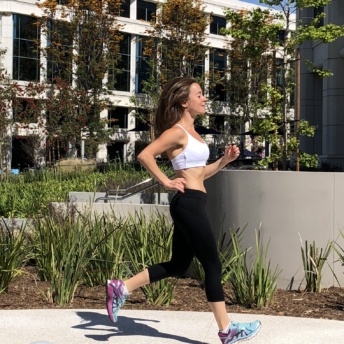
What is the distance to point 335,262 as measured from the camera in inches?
277

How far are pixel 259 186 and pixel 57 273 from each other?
7.35ft

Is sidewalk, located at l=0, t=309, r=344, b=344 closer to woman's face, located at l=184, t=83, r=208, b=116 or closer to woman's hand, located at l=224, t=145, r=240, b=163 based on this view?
woman's hand, located at l=224, t=145, r=240, b=163

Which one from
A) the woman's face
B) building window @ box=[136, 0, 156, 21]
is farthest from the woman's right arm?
building window @ box=[136, 0, 156, 21]

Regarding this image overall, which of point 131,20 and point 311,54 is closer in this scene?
point 311,54

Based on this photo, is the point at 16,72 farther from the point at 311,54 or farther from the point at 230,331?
the point at 230,331

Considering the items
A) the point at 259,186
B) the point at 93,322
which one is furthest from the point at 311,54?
the point at 93,322

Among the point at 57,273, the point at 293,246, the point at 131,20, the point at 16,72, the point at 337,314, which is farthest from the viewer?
the point at 131,20

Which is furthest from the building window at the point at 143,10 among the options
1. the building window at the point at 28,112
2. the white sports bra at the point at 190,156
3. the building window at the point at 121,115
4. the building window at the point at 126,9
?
the white sports bra at the point at 190,156

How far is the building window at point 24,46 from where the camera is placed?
161 feet

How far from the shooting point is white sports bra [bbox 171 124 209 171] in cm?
482

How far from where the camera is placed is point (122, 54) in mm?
54281

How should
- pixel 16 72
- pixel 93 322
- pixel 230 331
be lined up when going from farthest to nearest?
pixel 16 72
pixel 93 322
pixel 230 331

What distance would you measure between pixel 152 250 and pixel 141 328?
6.07ft

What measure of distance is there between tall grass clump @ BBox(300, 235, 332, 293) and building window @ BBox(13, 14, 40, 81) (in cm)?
4438
